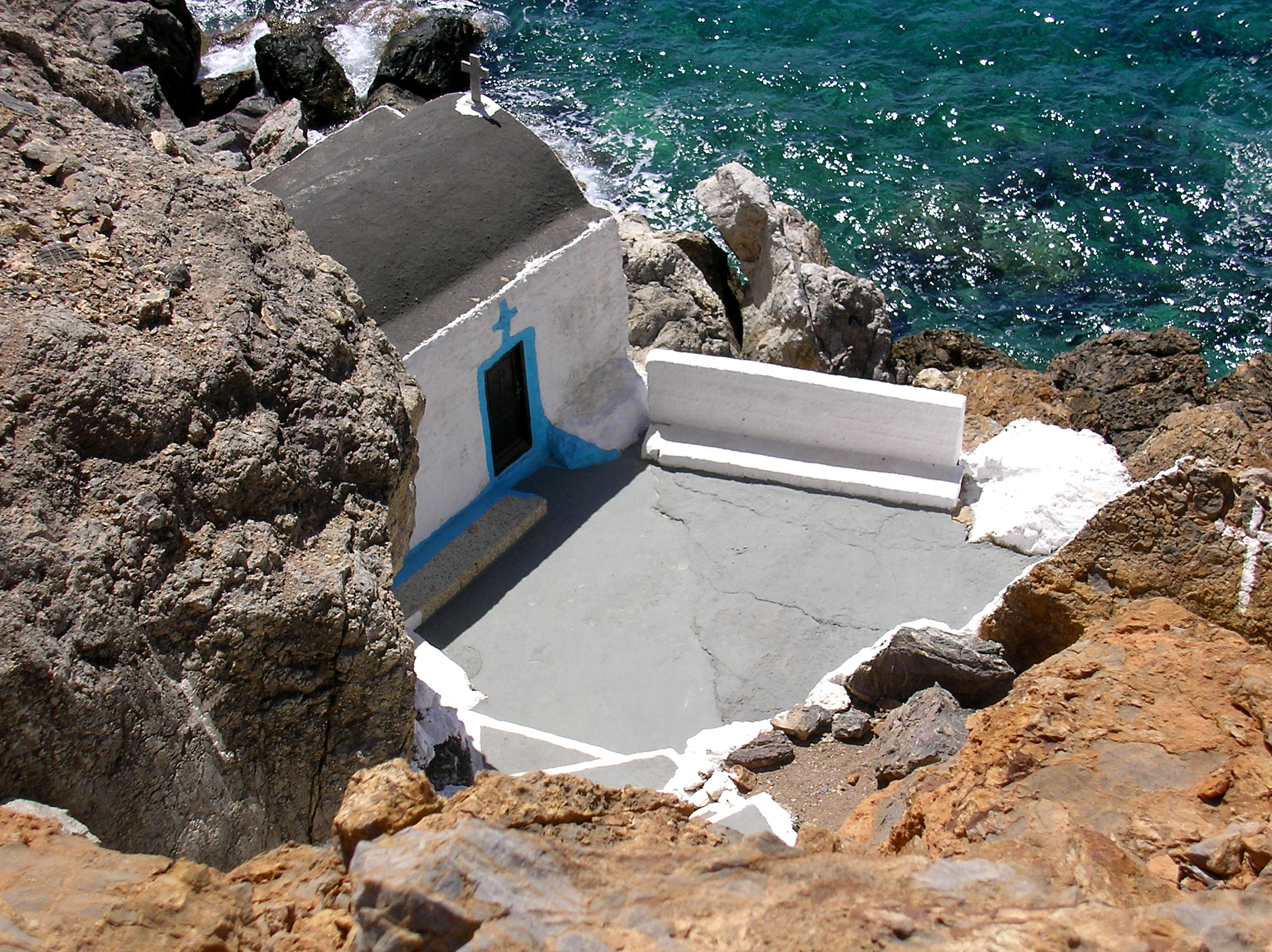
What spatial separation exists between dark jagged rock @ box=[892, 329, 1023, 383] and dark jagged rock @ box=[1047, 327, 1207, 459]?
1.11 m

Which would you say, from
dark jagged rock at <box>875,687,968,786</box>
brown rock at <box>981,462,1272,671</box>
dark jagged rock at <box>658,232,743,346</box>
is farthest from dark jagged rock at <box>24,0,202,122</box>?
brown rock at <box>981,462,1272,671</box>

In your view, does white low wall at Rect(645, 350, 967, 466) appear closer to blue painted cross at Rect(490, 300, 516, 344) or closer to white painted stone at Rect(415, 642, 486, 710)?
blue painted cross at Rect(490, 300, 516, 344)

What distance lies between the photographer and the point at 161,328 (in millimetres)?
4707

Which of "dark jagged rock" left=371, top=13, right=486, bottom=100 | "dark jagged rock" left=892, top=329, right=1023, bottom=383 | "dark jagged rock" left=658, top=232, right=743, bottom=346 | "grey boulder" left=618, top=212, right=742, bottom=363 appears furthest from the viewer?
"dark jagged rock" left=371, top=13, right=486, bottom=100

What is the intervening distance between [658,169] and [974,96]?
693cm

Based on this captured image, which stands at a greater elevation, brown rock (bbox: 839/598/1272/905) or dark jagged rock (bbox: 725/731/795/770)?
brown rock (bbox: 839/598/1272/905)

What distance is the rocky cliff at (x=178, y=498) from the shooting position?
3.95 m

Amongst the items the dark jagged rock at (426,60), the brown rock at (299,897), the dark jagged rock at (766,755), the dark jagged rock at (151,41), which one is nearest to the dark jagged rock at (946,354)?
the dark jagged rock at (766,755)

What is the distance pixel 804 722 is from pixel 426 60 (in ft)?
64.2

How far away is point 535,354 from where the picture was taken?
9.73 metres

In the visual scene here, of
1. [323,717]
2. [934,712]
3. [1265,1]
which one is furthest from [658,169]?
[323,717]

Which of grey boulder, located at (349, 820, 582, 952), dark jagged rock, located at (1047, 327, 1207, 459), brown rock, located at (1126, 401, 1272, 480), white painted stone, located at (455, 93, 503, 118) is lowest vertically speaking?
dark jagged rock, located at (1047, 327, 1207, 459)

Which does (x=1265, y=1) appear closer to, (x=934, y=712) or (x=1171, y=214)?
(x=1171, y=214)

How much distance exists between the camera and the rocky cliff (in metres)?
3.95
